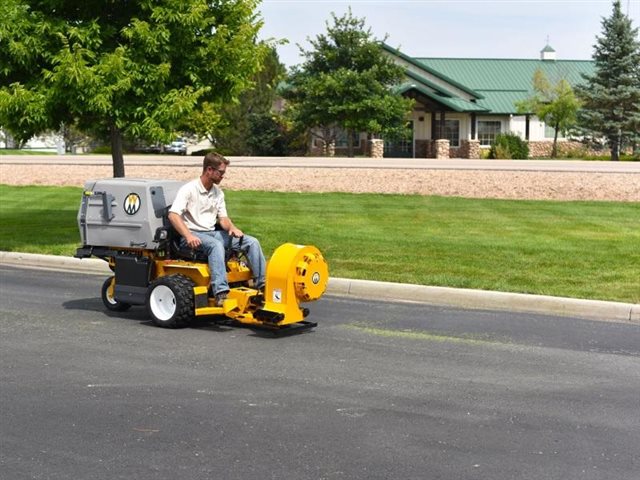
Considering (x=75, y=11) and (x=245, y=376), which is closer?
(x=245, y=376)

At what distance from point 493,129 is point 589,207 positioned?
1529 inches

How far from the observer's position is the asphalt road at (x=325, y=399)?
5.55 metres

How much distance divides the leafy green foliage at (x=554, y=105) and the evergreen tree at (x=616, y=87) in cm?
94

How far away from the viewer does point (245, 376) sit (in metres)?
7.48

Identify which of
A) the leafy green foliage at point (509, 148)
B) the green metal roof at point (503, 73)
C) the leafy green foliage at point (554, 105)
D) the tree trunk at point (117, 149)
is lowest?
the tree trunk at point (117, 149)

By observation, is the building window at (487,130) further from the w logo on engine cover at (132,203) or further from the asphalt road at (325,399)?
the w logo on engine cover at (132,203)

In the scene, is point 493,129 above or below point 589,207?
above

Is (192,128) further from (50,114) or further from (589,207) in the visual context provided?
(50,114)

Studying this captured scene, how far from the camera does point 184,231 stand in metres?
9.06

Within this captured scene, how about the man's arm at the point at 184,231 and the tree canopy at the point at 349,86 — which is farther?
the tree canopy at the point at 349,86

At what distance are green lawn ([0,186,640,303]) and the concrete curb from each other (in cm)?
40

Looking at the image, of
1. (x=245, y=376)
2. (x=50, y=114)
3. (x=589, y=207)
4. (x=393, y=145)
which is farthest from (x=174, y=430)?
(x=393, y=145)

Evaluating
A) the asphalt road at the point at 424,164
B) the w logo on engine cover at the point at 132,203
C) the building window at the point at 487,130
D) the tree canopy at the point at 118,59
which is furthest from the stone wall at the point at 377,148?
the w logo on engine cover at the point at 132,203

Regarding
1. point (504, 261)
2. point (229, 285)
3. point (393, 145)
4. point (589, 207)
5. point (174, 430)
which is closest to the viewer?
point (174, 430)
